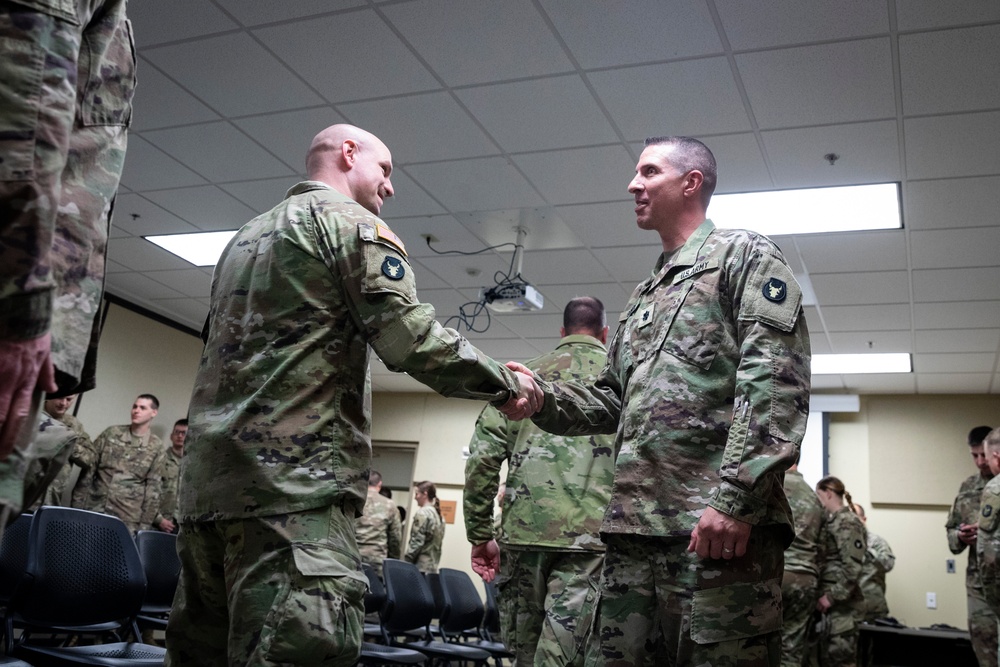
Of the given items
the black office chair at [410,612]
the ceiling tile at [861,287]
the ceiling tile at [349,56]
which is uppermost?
the ceiling tile at [861,287]

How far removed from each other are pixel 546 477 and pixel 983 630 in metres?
3.86

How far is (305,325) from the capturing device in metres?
1.70

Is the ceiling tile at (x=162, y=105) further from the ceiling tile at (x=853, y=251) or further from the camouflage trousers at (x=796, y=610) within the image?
the camouflage trousers at (x=796, y=610)

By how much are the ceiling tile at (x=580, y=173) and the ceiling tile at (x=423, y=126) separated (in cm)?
33

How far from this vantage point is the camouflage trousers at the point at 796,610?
5094 millimetres

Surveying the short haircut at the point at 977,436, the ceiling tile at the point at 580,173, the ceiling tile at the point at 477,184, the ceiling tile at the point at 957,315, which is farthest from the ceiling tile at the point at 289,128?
the short haircut at the point at 977,436

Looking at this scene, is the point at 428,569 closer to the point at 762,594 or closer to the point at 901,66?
the point at 901,66

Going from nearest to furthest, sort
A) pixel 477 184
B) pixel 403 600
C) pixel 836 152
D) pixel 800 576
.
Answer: pixel 836 152, pixel 403 600, pixel 800 576, pixel 477 184

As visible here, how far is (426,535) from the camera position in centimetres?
883

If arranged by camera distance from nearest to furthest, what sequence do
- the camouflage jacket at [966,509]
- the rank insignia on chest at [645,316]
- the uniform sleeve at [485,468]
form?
the rank insignia on chest at [645,316]
the uniform sleeve at [485,468]
the camouflage jacket at [966,509]

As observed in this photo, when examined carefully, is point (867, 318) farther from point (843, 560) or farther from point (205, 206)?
point (205, 206)

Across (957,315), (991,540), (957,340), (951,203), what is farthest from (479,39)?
(957,340)

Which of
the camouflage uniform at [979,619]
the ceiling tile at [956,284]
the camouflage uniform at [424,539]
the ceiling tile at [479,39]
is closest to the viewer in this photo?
the ceiling tile at [479,39]

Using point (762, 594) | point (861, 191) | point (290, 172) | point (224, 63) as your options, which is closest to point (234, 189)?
point (290, 172)
